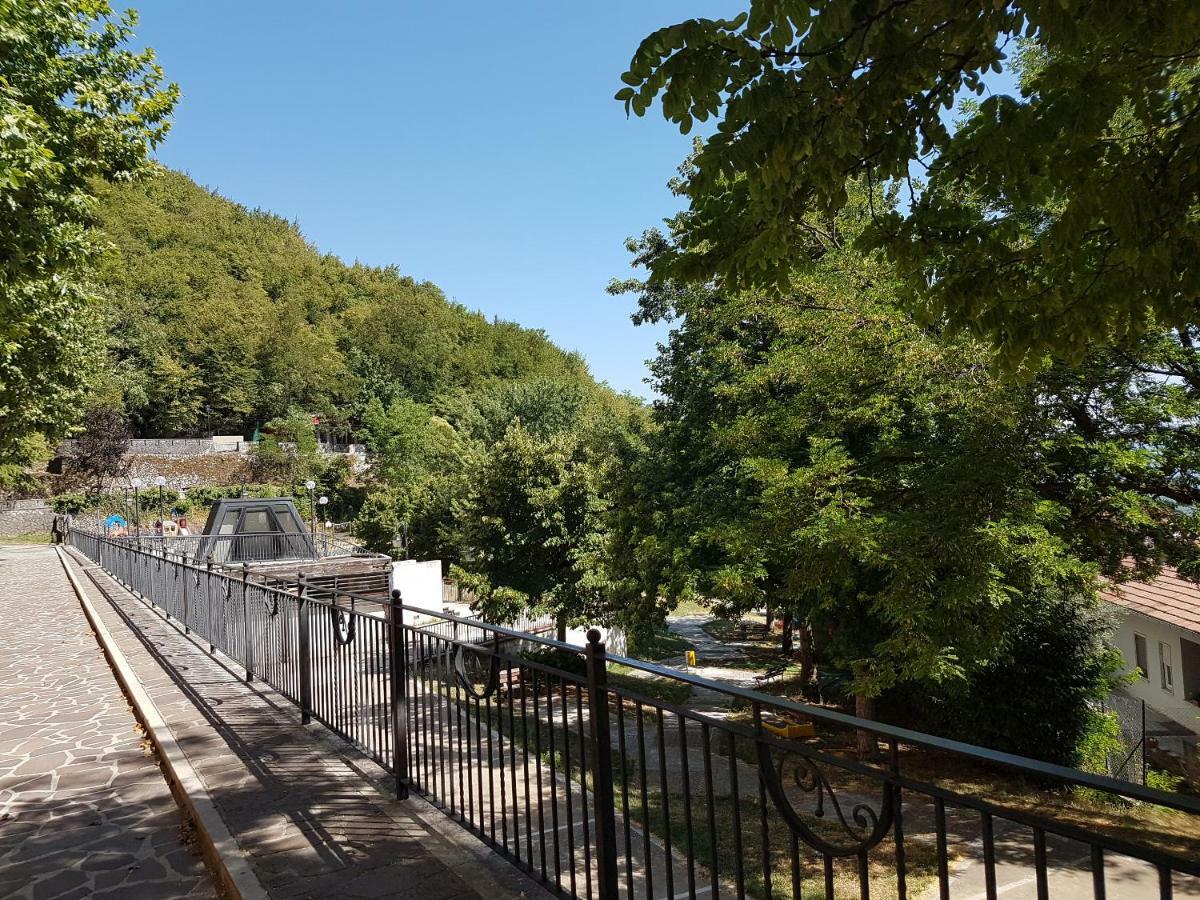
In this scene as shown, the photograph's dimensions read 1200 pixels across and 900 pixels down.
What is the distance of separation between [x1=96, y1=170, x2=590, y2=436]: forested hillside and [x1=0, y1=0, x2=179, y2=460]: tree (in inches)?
1460

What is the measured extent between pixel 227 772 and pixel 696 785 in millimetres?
6625

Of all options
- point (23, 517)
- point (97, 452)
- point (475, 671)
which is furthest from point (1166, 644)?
point (97, 452)

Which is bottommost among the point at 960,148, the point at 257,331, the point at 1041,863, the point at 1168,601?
the point at 1168,601

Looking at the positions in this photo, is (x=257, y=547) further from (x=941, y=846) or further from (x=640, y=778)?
(x=941, y=846)

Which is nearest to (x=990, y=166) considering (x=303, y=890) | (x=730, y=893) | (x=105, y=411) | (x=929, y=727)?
(x=303, y=890)

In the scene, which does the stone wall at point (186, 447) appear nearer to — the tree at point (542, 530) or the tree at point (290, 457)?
the tree at point (290, 457)

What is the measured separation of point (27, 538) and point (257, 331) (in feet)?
109

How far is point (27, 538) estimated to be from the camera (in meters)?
39.9

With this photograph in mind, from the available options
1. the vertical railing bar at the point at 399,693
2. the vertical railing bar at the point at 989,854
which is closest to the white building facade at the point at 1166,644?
the vertical railing bar at the point at 399,693

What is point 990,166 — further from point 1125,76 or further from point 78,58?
point 78,58

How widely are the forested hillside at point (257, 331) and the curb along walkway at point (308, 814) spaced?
165 feet

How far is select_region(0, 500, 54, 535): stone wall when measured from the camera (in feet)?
136

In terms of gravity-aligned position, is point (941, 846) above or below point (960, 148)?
below

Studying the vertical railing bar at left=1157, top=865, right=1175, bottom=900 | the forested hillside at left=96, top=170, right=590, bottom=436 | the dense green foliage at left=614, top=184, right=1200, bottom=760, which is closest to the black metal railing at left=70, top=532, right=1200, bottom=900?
the vertical railing bar at left=1157, top=865, right=1175, bottom=900
